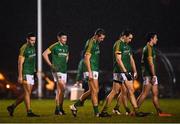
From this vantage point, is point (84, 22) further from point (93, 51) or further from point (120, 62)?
point (120, 62)

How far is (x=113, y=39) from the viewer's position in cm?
5059

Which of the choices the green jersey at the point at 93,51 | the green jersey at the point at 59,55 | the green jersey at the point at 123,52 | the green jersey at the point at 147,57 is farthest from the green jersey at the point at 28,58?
the green jersey at the point at 147,57

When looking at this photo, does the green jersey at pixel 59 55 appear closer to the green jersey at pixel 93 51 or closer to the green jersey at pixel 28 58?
the green jersey at pixel 28 58

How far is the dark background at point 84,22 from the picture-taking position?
47438 mm

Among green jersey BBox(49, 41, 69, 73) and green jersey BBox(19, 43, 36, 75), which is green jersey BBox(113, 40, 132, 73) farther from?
green jersey BBox(19, 43, 36, 75)

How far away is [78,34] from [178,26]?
839 cm

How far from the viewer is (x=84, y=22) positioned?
50.2 metres

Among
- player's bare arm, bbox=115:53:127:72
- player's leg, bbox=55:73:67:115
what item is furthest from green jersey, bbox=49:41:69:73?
player's bare arm, bbox=115:53:127:72

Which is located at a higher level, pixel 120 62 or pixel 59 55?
pixel 59 55

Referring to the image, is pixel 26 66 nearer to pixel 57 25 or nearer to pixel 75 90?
pixel 75 90

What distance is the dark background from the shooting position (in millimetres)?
47438

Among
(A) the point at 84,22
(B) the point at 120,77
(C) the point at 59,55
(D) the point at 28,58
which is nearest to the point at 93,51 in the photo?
(B) the point at 120,77

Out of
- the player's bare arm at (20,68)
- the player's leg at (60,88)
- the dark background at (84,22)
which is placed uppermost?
the dark background at (84,22)

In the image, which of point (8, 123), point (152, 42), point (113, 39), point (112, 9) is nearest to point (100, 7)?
point (112, 9)
